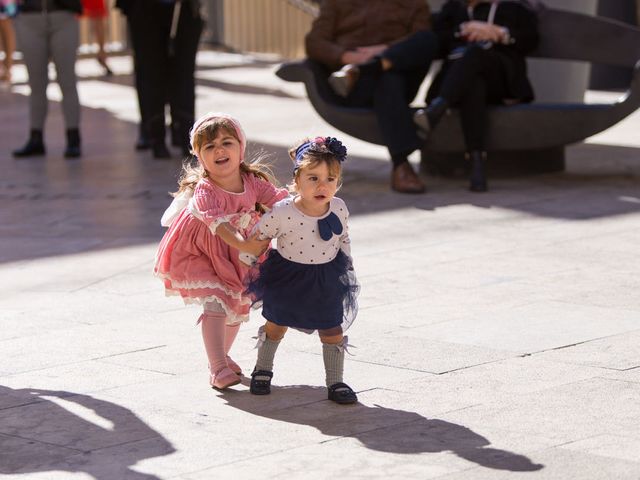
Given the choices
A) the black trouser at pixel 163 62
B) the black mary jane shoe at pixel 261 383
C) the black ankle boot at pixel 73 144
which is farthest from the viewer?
the black ankle boot at pixel 73 144

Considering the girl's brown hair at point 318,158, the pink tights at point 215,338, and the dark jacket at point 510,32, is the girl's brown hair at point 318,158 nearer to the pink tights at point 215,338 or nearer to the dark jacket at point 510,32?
the pink tights at point 215,338

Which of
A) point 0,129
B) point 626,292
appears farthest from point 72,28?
point 626,292

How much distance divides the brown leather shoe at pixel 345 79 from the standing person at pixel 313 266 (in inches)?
188

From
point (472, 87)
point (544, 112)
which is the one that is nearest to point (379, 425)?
point (472, 87)

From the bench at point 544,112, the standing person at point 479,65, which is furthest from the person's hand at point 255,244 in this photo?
the bench at point 544,112

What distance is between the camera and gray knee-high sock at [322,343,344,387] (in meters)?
4.86

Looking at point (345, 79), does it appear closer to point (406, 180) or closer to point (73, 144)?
point (406, 180)

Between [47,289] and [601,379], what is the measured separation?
118 inches

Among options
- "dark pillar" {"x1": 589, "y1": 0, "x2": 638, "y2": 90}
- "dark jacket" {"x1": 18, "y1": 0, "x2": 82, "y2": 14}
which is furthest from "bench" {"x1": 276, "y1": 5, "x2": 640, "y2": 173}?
"dark pillar" {"x1": 589, "y1": 0, "x2": 638, "y2": 90}

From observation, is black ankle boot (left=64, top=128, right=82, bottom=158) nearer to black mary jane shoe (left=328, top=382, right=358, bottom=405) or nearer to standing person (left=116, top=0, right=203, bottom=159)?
standing person (left=116, top=0, right=203, bottom=159)

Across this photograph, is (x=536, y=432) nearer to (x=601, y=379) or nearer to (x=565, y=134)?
(x=601, y=379)

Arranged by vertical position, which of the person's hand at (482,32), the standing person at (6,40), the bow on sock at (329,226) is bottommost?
the standing person at (6,40)

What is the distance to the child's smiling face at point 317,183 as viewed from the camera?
4750mm

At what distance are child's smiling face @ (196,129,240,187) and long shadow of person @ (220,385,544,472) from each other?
77 centimetres
